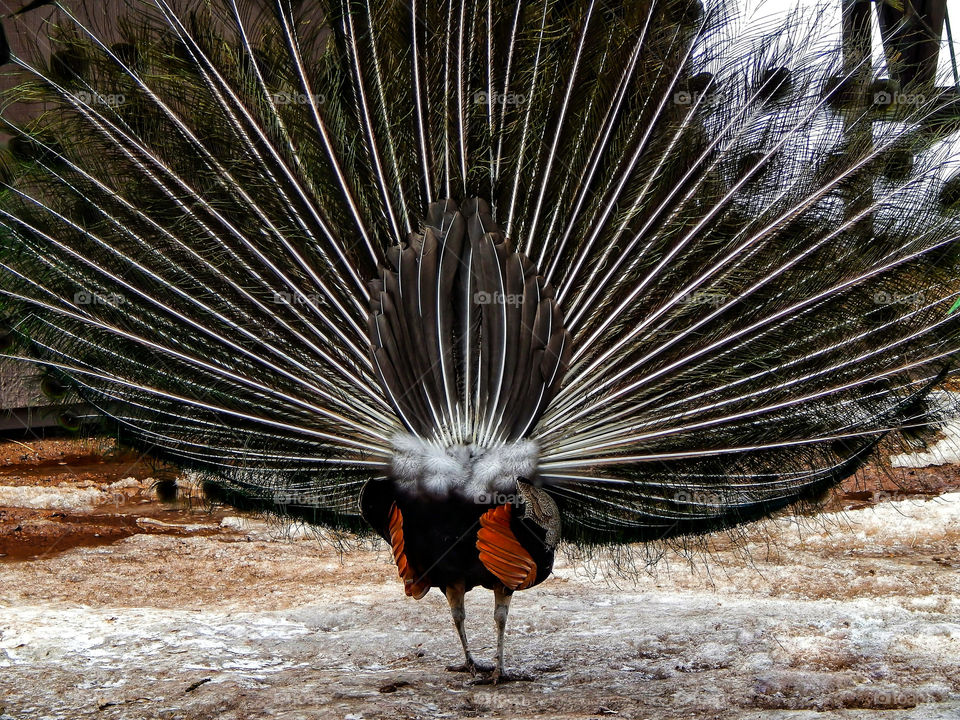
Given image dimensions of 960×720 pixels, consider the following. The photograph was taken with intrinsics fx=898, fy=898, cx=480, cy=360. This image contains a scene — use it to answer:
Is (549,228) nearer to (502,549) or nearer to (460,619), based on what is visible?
(502,549)

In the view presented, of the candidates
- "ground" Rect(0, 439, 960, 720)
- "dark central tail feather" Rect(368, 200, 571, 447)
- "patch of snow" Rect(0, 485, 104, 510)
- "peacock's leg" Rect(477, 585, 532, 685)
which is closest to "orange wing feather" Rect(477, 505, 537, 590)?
"peacock's leg" Rect(477, 585, 532, 685)

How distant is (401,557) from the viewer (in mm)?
4539

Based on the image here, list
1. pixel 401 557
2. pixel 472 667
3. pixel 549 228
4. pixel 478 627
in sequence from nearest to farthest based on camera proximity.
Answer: pixel 401 557, pixel 549 228, pixel 472 667, pixel 478 627

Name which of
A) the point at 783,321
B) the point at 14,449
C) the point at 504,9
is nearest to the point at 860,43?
the point at 783,321

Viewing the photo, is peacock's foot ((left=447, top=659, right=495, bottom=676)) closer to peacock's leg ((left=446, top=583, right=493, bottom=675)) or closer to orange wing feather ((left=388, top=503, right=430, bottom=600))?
peacock's leg ((left=446, top=583, right=493, bottom=675))

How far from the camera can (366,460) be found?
4.73m

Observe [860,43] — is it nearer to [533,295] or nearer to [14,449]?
[533,295]

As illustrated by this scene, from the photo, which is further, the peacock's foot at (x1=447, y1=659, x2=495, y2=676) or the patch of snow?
the patch of snow

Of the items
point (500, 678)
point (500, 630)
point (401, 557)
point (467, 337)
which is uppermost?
point (467, 337)

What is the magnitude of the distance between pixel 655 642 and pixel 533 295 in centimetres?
252

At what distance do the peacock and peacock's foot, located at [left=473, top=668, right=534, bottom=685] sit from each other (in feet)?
1.71

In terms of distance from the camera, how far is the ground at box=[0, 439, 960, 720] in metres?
4.60

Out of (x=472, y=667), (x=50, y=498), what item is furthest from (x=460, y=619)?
(x=50, y=498)

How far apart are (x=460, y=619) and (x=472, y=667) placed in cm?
36
